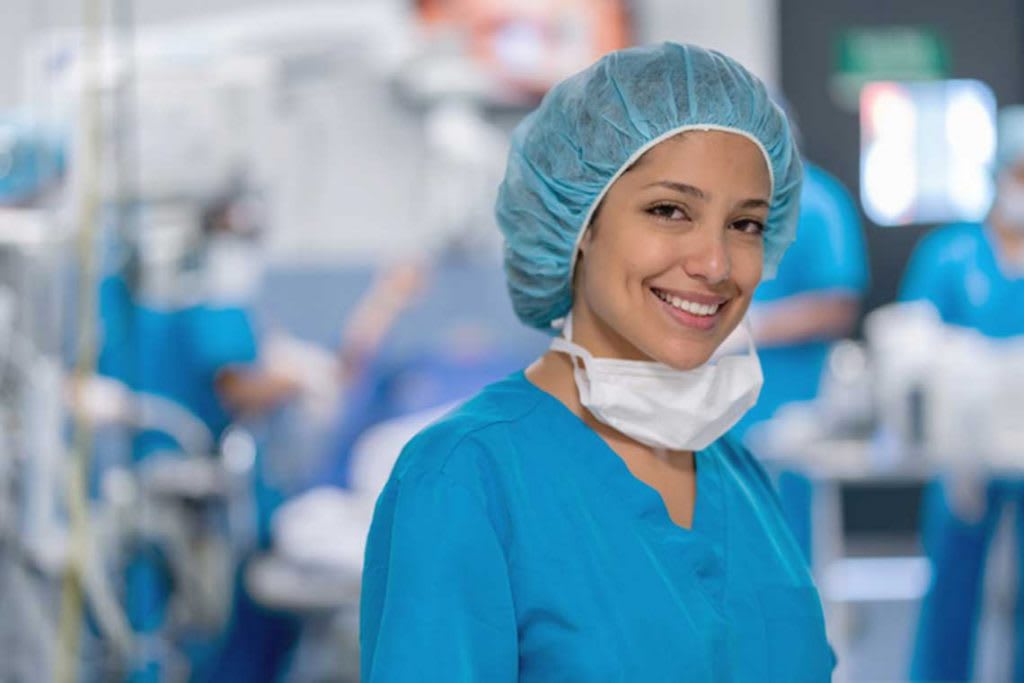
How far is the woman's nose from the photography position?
1.17m

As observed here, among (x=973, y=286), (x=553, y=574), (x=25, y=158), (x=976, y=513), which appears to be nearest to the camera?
(x=553, y=574)

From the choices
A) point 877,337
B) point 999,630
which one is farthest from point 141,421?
point 999,630

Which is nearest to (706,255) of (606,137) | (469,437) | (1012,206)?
(606,137)

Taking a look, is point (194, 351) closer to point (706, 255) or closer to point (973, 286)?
point (973, 286)

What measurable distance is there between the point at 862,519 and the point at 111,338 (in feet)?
13.3

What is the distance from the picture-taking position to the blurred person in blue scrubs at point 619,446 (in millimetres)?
1084

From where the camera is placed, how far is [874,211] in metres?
5.64

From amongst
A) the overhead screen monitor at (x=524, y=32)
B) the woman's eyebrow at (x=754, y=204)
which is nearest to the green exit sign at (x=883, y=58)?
the overhead screen monitor at (x=524, y=32)

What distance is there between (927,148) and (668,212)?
459cm

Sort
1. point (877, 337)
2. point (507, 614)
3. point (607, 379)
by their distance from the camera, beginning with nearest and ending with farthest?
point (507, 614) < point (607, 379) < point (877, 337)

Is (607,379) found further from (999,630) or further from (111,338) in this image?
(999,630)

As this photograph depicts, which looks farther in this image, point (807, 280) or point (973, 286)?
point (807, 280)

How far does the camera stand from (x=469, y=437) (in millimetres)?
1136

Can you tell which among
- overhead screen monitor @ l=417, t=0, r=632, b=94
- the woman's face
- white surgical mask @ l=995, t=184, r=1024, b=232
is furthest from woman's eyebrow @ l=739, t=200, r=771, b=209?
overhead screen monitor @ l=417, t=0, r=632, b=94
